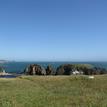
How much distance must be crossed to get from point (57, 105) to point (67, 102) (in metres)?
2.40

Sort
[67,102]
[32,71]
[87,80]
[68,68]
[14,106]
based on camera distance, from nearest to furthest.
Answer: [14,106] → [67,102] → [87,80] → [32,71] → [68,68]

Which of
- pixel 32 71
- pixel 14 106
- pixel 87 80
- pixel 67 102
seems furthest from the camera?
pixel 32 71

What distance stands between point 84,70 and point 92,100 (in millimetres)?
119344

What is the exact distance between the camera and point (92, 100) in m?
33.3

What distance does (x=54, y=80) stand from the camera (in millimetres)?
60250

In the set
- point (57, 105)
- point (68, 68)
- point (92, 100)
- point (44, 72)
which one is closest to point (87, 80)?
point (92, 100)

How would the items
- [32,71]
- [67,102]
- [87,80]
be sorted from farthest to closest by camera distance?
1. [32,71]
2. [87,80]
3. [67,102]

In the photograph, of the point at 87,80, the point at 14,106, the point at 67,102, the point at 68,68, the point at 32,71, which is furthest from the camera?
the point at 68,68

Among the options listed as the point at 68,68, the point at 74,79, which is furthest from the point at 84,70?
the point at 74,79

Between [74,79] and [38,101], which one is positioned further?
[74,79]

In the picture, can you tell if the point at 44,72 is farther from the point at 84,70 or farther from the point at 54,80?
the point at 54,80

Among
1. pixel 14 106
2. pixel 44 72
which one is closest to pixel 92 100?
pixel 14 106

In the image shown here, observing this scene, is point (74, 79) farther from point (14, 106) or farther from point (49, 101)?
point (14, 106)

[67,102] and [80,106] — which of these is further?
[67,102]
